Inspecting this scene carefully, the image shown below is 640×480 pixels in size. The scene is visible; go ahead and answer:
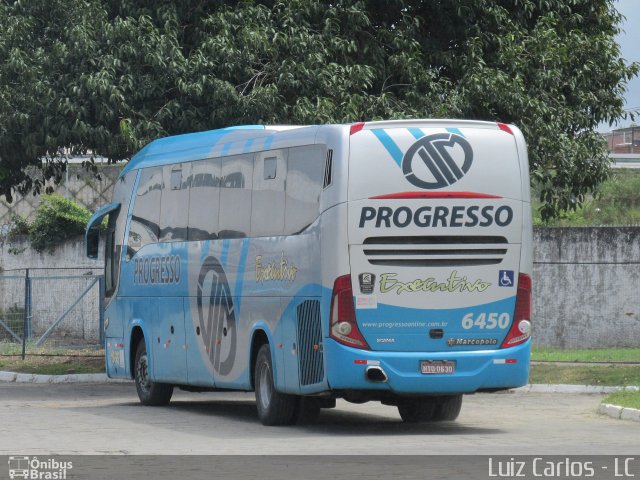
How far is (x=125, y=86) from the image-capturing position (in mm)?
23781

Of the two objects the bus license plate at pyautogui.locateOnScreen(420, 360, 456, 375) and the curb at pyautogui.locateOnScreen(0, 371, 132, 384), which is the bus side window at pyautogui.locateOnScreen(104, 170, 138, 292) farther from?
the bus license plate at pyautogui.locateOnScreen(420, 360, 456, 375)

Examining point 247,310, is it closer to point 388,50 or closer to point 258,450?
point 258,450

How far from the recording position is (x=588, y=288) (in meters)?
31.1

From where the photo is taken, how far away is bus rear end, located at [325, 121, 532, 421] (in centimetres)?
1588

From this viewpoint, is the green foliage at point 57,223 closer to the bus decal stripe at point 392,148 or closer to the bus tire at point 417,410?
the bus tire at point 417,410

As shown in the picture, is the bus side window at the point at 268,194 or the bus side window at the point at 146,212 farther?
the bus side window at the point at 146,212

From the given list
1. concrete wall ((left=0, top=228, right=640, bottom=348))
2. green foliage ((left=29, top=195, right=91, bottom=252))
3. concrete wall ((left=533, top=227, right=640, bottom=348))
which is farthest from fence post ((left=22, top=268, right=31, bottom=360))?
concrete wall ((left=533, top=227, right=640, bottom=348))

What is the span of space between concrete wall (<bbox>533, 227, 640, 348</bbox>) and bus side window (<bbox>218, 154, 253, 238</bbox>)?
545 inches

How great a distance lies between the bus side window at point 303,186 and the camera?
1638cm

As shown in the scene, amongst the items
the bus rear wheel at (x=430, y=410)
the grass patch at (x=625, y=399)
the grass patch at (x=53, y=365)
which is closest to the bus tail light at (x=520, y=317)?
the bus rear wheel at (x=430, y=410)

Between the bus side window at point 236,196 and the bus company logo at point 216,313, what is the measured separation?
1.95ft

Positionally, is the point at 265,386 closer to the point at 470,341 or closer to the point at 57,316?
the point at 470,341

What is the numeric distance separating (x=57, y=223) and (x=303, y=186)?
63.4ft

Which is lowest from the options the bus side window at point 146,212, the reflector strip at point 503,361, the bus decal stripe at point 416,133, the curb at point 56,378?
the curb at point 56,378
